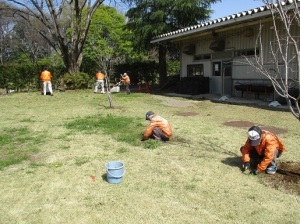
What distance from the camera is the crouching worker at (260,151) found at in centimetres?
461

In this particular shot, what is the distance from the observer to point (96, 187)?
453 cm

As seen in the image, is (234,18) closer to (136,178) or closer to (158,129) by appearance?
(158,129)

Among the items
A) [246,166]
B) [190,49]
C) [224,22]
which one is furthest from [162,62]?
[246,166]

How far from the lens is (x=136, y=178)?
15.9ft

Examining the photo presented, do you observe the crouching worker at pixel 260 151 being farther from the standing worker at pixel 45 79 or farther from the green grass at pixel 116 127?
the standing worker at pixel 45 79

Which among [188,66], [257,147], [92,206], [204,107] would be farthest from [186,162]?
[188,66]

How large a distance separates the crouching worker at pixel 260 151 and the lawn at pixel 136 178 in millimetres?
185

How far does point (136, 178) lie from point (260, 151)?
1.98m

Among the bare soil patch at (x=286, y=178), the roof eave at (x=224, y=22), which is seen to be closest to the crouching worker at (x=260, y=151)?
the bare soil patch at (x=286, y=178)

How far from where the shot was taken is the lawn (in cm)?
372

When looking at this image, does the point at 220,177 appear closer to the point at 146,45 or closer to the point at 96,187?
the point at 96,187

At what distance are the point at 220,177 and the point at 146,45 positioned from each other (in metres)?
18.3

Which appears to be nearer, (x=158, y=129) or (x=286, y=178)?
(x=286, y=178)

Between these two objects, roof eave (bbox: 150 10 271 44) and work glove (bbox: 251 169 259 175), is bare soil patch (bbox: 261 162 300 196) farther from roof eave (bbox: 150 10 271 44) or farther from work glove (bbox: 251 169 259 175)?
roof eave (bbox: 150 10 271 44)
